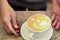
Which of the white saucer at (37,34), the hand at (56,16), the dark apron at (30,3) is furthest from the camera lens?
the dark apron at (30,3)

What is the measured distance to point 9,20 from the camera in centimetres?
96

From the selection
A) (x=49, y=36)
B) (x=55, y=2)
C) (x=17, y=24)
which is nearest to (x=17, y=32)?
(x=17, y=24)

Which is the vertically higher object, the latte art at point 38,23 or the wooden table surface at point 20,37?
the latte art at point 38,23

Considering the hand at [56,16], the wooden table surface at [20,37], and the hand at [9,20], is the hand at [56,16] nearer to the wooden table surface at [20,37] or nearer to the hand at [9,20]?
the wooden table surface at [20,37]

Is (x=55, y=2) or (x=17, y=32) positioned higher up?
(x=55, y=2)

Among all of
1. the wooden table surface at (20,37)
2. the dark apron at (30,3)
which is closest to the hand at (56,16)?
the wooden table surface at (20,37)

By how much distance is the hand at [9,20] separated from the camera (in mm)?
943

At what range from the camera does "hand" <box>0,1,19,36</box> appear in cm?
94

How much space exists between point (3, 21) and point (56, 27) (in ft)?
0.92

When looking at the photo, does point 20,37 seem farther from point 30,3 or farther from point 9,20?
point 30,3

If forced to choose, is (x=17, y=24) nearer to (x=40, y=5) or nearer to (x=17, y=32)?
(x=17, y=32)

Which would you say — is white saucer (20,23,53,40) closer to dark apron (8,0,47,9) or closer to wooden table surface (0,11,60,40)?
wooden table surface (0,11,60,40)

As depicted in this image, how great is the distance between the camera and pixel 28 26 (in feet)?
2.90

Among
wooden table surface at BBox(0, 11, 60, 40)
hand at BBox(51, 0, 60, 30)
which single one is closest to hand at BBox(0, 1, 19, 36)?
wooden table surface at BBox(0, 11, 60, 40)
